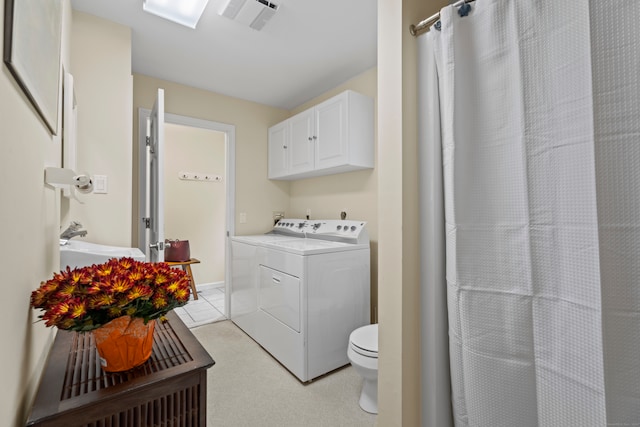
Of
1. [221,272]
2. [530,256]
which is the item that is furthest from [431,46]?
[221,272]

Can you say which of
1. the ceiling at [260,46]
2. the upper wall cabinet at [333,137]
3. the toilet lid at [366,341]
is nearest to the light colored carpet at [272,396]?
the toilet lid at [366,341]

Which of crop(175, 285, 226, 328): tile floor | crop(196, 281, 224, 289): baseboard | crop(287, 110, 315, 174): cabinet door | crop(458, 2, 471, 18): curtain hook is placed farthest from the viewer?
crop(196, 281, 224, 289): baseboard

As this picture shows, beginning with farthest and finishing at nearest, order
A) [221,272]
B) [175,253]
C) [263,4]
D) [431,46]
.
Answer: [221,272] < [175,253] < [263,4] < [431,46]

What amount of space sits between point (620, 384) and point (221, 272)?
4.37 m

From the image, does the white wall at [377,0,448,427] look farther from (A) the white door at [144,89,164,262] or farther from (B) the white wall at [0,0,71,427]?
(A) the white door at [144,89,164,262]

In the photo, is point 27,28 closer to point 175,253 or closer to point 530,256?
point 530,256

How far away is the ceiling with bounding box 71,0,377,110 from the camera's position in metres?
1.88

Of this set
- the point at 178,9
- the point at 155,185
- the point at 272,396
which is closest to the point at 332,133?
the point at 178,9

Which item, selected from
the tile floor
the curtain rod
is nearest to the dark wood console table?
the curtain rod

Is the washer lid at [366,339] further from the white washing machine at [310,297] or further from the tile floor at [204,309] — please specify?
the tile floor at [204,309]

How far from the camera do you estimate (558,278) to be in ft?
Answer: 2.96

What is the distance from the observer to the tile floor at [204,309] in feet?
10.4

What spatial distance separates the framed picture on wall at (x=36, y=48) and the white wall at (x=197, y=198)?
3.33 m

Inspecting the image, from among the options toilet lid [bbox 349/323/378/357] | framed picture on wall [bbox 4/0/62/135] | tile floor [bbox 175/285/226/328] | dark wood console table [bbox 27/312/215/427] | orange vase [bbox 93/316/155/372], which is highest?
framed picture on wall [bbox 4/0/62/135]
